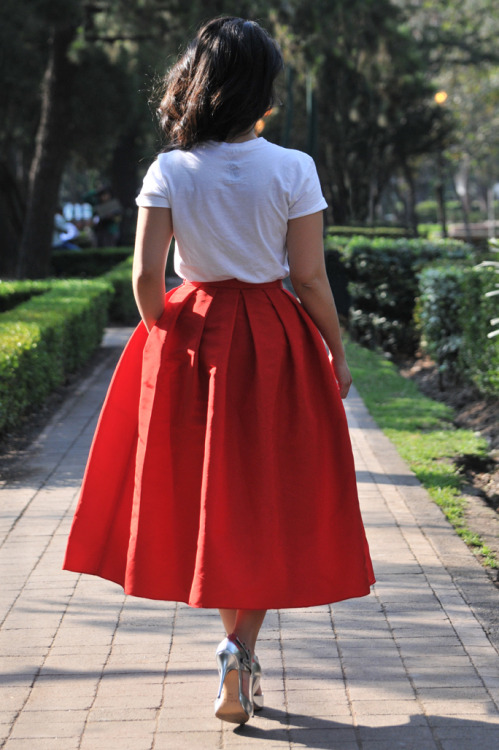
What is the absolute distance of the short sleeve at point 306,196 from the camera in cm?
270

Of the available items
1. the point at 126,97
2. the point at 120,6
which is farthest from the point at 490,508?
the point at 126,97

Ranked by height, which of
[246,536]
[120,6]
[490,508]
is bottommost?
[490,508]

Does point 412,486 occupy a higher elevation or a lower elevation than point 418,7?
lower

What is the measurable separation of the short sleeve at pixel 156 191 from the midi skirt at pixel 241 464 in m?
0.30

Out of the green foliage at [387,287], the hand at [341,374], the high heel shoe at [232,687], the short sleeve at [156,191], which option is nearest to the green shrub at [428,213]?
the green foliage at [387,287]

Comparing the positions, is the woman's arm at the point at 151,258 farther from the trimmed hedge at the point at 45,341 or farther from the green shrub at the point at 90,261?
the green shrub at the point at 90,261

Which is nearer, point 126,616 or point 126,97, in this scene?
point 126,616

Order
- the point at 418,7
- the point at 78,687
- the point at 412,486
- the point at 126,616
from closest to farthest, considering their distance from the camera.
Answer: the point at 78,687 → the point at 126,616 → the point at 412,486 → the point at 418,7

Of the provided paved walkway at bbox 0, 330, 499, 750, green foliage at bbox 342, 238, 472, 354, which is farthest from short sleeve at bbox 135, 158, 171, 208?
green foliage at bbox 342, 238, 472, 354

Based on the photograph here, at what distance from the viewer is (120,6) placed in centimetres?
1741

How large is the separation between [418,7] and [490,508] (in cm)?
2774

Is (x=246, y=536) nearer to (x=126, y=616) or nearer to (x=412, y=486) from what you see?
(x=126, y=616)

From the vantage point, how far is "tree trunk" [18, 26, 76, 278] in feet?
58.0

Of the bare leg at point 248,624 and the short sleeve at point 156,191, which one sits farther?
the bare leg at point 248,624
